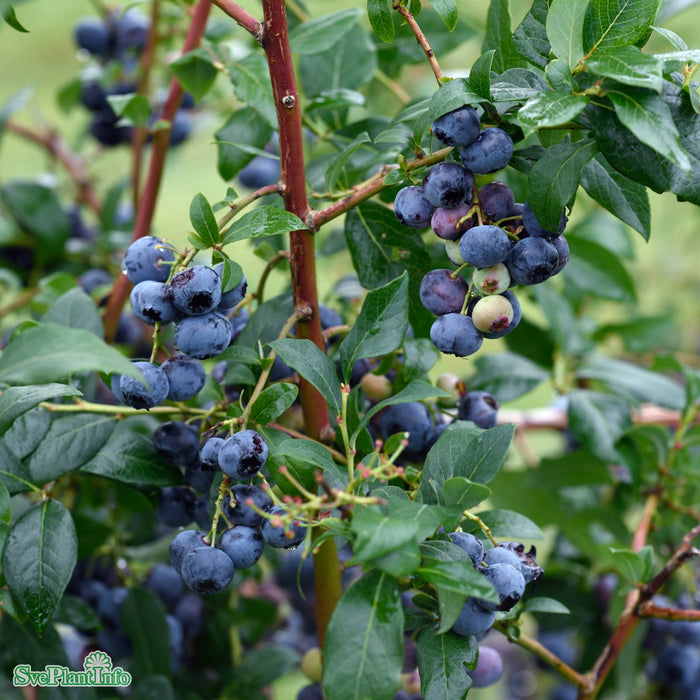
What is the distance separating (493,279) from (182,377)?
0.22 m

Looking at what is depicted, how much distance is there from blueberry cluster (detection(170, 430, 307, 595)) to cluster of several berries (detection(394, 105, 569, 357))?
0.14 m

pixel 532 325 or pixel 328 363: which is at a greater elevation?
pixel 328 363

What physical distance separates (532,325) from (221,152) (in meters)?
0.50

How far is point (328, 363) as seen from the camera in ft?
1.79

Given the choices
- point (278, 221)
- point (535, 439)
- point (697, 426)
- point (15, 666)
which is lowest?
point (535, 439)

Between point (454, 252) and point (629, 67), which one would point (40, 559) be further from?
point (629, 67)

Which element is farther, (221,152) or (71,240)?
(71,240)

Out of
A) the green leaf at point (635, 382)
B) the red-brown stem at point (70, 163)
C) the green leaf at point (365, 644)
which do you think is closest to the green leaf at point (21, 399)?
the green leaf at point (365, 644)

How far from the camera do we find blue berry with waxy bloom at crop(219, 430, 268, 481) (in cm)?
49

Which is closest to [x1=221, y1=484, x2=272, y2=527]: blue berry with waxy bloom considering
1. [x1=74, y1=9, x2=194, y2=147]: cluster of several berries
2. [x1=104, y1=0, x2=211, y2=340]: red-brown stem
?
[x1=104, y1=0, x2=211, y2=340]: red-brown stem

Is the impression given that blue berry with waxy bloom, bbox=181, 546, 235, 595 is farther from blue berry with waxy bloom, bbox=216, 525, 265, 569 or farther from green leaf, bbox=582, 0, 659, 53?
green leaf, bbox=582, 0, 659, 53

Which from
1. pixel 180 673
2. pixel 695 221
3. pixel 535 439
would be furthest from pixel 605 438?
pixel 695 221

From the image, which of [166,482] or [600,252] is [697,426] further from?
[166,482]

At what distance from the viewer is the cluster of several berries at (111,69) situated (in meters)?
1.19
